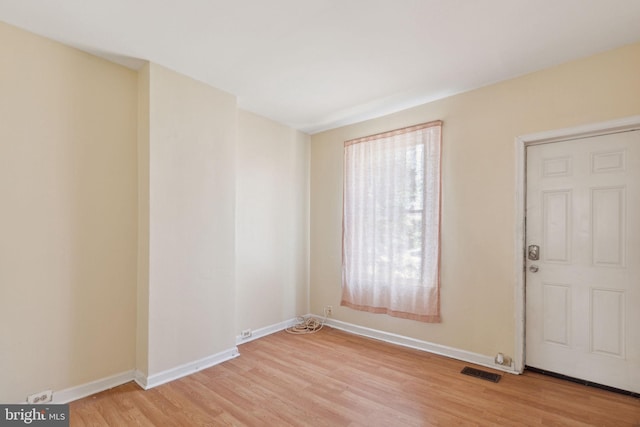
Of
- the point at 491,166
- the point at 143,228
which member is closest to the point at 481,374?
the point at 491,166

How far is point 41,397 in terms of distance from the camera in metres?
2.19

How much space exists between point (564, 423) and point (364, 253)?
2226 mm

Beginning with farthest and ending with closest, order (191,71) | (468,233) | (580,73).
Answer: (468,233) < (191,71) < (580,73)

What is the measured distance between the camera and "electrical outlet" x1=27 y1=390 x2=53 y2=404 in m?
2.15

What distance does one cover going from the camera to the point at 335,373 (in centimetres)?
279

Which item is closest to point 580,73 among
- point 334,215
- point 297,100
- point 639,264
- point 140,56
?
point 639,264

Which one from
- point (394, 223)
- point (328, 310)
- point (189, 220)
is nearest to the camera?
point (189, 220)

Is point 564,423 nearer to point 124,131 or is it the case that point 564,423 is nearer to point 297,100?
point 297,100

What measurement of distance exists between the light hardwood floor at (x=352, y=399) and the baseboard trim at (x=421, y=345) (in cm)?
11

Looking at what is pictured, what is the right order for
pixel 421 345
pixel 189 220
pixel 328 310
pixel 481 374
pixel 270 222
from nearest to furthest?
1. pixel 481 374
2. pixel 189 220
3. pixel 421 345
4. pixel 270 222
5. pixel 328 310

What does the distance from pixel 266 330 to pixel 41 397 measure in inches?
81.5

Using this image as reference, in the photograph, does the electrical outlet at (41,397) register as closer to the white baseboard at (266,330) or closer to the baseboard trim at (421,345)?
the white baseboard at (266,330)

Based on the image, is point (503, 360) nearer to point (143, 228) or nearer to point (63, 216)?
point (143, 228)

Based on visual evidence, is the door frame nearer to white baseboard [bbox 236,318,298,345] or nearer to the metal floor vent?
the metal floor vent
